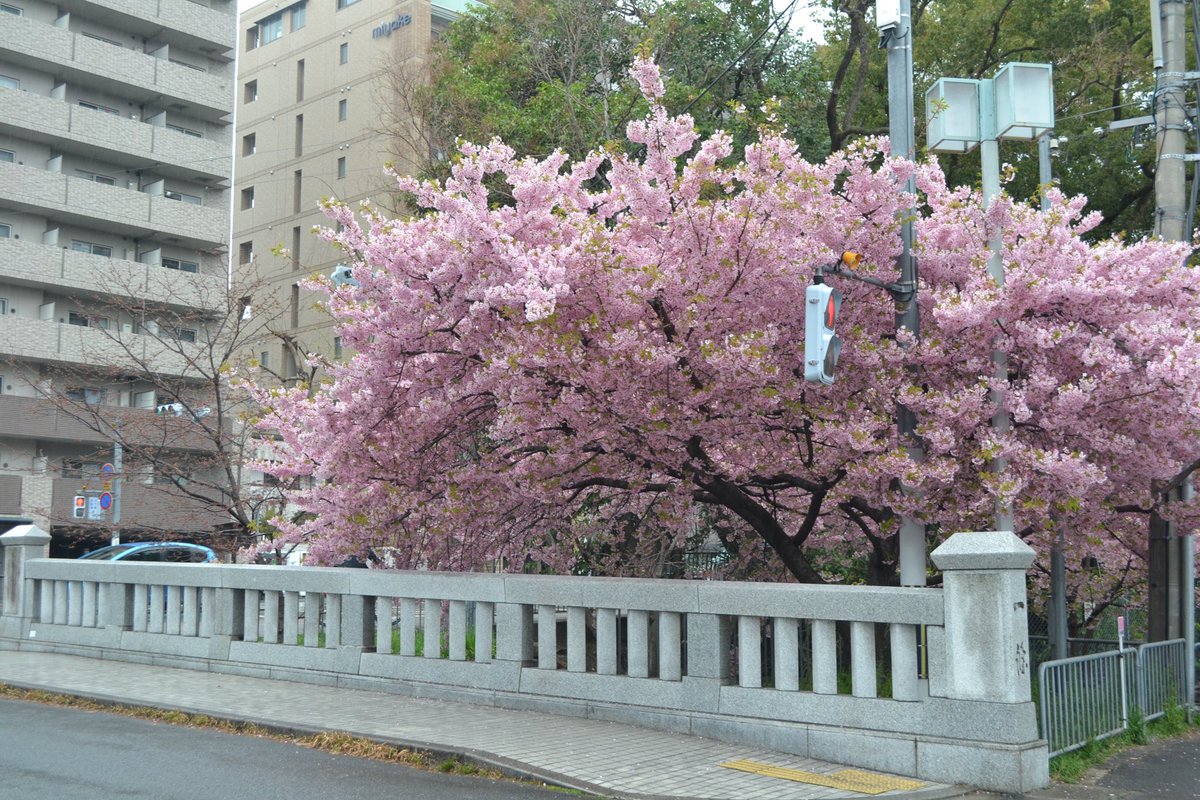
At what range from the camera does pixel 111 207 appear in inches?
1639

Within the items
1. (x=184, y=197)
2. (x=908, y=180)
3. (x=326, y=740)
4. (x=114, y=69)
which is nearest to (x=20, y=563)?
(x=326, y=740)

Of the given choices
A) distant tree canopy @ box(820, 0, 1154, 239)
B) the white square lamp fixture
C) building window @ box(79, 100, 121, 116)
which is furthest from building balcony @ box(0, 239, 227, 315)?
the white square lamp fixture

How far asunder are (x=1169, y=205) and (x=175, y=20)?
132 ft

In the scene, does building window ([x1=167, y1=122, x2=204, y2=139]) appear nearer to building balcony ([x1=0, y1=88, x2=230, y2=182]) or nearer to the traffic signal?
building balcony ([x1=0, y1=88, x2=230, y2=182])

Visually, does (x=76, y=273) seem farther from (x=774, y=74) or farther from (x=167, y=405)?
(x=774, y=74)

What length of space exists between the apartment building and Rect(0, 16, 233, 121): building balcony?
5cm

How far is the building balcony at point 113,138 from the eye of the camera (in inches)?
1550

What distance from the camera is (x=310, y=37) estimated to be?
53.8 meters

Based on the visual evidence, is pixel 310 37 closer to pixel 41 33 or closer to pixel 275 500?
pixel 41 33

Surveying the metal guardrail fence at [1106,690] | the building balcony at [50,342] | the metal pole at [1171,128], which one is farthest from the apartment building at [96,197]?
the metal guardrail fence at [1106,690]

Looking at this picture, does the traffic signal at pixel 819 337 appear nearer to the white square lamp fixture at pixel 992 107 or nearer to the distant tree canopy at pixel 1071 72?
the white square lamp fixture at pixel 992 107

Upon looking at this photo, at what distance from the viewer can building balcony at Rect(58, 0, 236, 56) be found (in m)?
42.4

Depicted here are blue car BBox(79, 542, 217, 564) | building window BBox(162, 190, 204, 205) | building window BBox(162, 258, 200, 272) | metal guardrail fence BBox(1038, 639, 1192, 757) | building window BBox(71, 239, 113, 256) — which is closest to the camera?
metal guardrail fence BBox(1038, 639, 1192, 757)

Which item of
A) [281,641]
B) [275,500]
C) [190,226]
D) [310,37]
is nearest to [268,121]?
[310,37]
